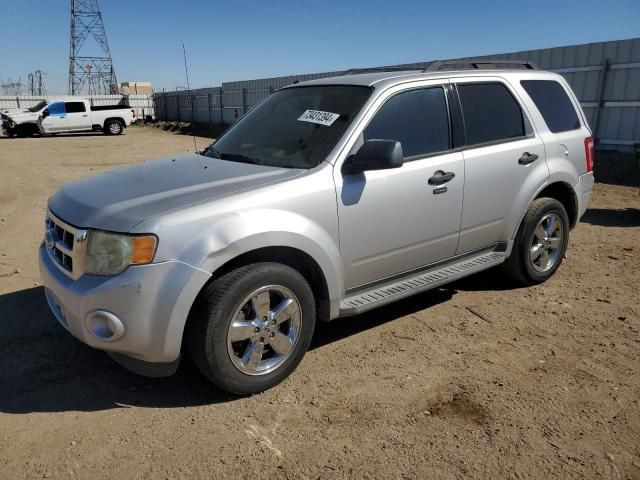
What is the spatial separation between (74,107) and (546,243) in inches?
1046

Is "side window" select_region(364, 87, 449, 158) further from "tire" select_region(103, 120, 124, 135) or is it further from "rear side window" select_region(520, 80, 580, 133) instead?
"tire" select_region(103, 120, 124, 135)

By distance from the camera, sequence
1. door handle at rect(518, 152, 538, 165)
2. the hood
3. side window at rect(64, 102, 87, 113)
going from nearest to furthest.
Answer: the hood, door handle at rect(518, 152, 538, 165), side window at rect(64, 102, 87, 113)

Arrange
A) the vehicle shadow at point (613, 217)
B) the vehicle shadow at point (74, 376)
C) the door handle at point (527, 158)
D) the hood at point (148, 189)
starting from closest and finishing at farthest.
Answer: the hood at point (148, 189), the vehicle shadow at point (74, 376), the door handle at point (527, 158), the vehicle shadow at point (613, 217)

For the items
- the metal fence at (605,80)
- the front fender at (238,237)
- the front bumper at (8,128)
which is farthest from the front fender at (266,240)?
the front bumper at (8,128)

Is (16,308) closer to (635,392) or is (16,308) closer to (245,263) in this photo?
(245,263)

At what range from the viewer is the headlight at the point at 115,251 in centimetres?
266

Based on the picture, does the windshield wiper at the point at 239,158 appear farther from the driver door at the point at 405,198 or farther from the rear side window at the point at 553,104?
the rear side window at the point at 553,104

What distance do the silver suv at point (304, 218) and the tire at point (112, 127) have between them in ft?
83.2

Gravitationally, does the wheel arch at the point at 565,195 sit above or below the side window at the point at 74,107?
below

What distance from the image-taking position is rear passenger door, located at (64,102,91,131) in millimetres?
26016

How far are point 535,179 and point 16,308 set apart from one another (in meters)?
4.54

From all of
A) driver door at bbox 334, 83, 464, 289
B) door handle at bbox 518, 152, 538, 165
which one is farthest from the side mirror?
door handle at bbox 518, 152, 538, 165

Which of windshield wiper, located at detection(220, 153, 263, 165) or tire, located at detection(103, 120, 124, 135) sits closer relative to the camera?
windshield wiper, located at detection(220, 153, 263, 165)

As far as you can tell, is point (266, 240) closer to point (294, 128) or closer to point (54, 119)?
point (294, 128)
